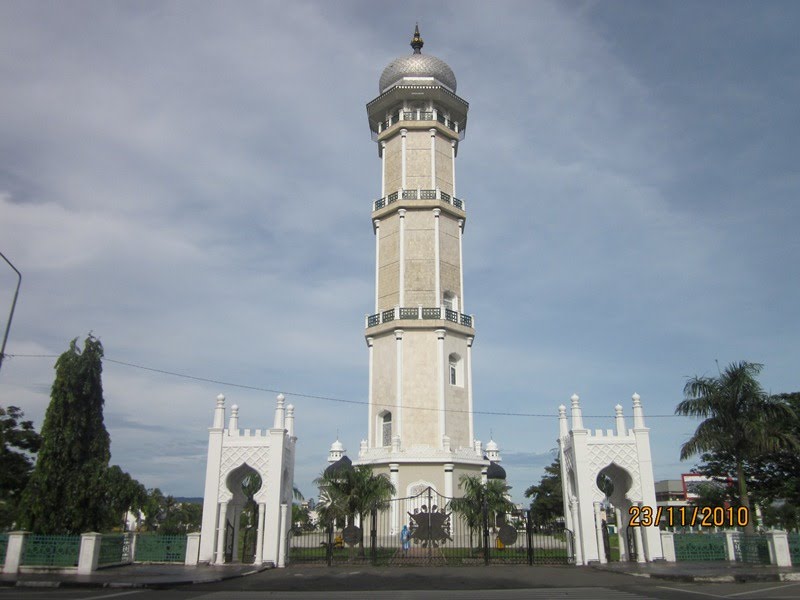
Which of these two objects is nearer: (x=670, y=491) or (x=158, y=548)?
(x=158, y=548)

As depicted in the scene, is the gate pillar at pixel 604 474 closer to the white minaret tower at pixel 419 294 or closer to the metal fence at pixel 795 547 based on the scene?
the metal fence at pixel 795 547

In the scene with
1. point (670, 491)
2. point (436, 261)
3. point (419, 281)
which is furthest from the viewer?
point (670, 491)

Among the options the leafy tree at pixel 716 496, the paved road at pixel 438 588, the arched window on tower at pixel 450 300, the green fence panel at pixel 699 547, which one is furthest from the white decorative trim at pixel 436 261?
the leafy tree at pixel 716 496

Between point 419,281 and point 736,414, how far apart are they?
1553cm

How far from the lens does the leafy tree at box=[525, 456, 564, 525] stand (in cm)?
5722

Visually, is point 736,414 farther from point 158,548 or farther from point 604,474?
point 158,548

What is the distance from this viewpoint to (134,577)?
1855 centimetres

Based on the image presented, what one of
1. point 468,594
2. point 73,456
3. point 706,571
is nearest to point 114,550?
point 73,456

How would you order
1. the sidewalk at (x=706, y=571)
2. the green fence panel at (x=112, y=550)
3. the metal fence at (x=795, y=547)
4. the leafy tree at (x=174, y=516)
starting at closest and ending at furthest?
the sidewalk at (x=706, y=571) < the green fence panel at (x=112, y=550) < the metal fence at (x=795, y=547) < the leafy tree at (x=174, y=516)

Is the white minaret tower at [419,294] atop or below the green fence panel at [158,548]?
atop

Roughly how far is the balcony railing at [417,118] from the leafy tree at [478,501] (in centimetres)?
1981

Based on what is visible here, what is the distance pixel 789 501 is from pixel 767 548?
16.3 meters

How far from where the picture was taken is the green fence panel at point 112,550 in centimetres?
2142

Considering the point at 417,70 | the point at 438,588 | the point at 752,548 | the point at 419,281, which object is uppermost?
the point at 417,70
